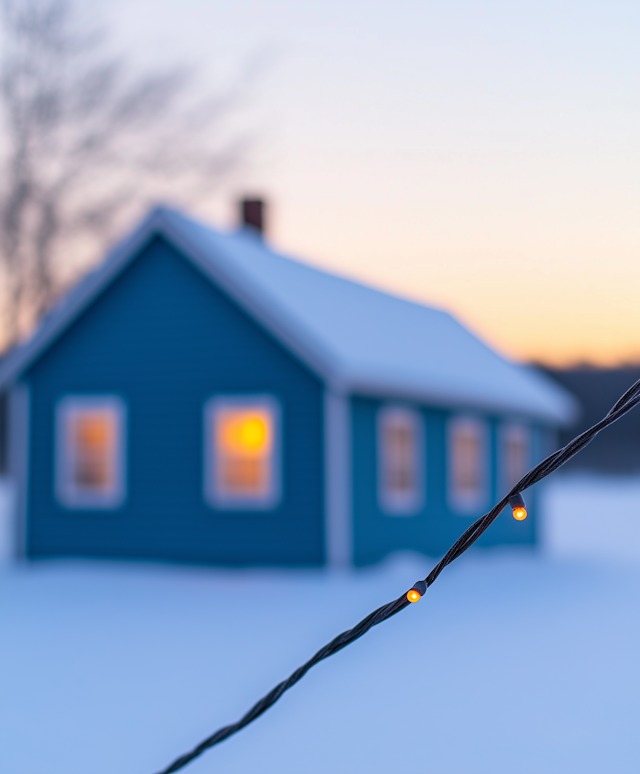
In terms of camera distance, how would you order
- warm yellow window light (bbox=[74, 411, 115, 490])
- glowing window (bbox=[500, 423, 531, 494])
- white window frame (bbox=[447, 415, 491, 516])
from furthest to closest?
glowing window (bbox=[500, 423, 531, 494]), white window frame (bbox=[447, 415, 491, 516]), warm yellow window light (bbox=[74, 411, 115, 490])

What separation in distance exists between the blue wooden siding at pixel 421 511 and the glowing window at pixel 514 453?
490 millimetres

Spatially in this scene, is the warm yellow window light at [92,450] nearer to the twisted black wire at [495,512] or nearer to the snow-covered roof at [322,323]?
the snow-covered roof at [322,323]

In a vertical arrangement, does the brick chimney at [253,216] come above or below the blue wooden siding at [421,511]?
above

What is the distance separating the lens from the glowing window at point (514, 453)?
22422 millimetres

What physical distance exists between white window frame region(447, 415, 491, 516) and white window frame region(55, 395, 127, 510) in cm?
605

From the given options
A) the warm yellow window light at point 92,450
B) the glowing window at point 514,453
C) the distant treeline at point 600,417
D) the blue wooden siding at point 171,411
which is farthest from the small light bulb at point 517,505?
the distant treeline at point 600,417

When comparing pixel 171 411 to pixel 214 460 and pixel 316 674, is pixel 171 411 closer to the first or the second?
pixel 214 460

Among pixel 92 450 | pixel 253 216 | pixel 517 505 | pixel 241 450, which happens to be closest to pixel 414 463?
pixel 241 450

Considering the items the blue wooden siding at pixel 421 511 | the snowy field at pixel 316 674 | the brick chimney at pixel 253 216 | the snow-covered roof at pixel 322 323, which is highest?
the brick chimney at pixel 253 216

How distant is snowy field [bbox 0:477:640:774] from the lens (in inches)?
256

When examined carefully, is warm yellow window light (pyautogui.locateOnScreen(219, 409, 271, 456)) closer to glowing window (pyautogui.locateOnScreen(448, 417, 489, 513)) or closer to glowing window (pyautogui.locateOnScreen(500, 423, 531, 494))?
glowing window (pyautogui.locateOnScreen(448, 417, 489, 513))

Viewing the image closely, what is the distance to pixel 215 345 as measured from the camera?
54.0 ft

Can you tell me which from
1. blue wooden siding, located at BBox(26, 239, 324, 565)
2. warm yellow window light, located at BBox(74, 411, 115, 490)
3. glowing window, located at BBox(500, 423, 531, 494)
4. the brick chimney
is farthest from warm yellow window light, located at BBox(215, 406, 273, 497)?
glowing window, located at BBox(500, 423, 531, 494)

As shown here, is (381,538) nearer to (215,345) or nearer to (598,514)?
(215,345)
